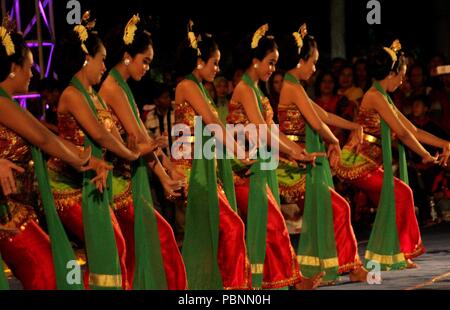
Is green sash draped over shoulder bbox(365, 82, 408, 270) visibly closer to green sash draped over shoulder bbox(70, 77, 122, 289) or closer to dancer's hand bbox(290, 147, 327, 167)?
dancer's hand bbox(290, 147, 327, 167)

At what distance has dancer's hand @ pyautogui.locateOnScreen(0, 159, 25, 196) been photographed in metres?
6.32

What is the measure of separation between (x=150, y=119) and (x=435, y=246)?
2.83m

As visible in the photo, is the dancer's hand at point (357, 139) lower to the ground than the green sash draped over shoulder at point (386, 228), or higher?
higher

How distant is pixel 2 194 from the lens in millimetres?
6621

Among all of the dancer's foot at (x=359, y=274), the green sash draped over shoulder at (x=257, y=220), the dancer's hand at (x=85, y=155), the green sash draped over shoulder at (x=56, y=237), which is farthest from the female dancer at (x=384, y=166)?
the green sash draped over shoulder at (x=56, y=237)

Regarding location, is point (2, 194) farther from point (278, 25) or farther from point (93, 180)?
point (278, 25)

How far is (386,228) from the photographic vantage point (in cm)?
952

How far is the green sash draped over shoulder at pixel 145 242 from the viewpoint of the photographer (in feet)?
24.8

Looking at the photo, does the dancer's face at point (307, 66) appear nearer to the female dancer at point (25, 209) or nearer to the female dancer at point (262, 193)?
the female dancer at point (262, 193)

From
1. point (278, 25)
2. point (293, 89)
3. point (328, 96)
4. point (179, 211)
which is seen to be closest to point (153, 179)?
point (179, 211)

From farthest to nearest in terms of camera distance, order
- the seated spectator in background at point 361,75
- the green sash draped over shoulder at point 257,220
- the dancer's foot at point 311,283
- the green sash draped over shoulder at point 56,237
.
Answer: the seated spectator in background at point 361,75, the dancer's foot at point 311,283, the green sash draped over shoulder at point 257,220, the green sash draped over shoulder at point 56,237

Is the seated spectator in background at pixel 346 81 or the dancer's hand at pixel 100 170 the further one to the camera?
the seated spectator in background at pixel 346 81

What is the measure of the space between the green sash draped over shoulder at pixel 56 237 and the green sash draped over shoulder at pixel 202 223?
59.7 inches

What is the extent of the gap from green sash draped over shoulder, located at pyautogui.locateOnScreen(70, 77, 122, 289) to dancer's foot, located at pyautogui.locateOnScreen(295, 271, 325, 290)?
1.93 metres
